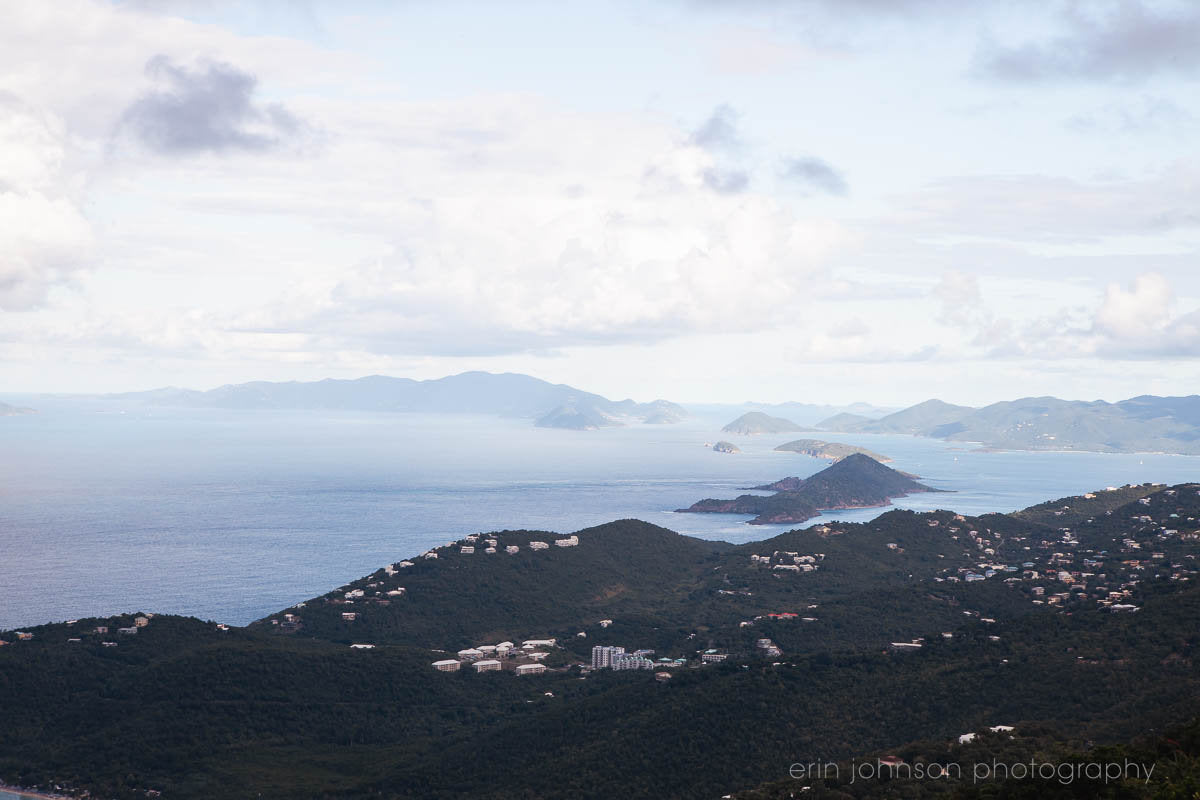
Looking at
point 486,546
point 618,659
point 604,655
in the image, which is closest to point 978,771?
point 618,659

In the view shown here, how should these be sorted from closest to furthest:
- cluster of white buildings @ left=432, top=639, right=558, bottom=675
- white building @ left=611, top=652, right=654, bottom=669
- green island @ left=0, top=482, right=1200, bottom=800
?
1. green island @ left=0, top=482, right=1200, bottom=800
2. cluster of white buildings @ left=432, top=639, right=558, bottom=675
3. white building @ left=611, top=652, right=654, bottom=669

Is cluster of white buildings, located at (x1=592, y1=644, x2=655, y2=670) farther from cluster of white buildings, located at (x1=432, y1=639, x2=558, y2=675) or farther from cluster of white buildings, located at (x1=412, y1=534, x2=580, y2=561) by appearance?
cluster of white buildings, located at (x1=412, y1=534, x2=580, y2=561)

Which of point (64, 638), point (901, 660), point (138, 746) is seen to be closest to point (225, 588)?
point (64, 638)

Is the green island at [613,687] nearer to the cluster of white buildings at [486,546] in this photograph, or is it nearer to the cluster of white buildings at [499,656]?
the cluster of white buildings at [499,656]

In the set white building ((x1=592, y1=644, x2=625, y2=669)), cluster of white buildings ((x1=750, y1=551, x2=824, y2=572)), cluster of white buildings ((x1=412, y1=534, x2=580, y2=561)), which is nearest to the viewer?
white building ((x1=592, y1=644, x2=625, y2=669))

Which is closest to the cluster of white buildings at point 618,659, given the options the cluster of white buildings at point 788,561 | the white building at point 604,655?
the white building at point 604,655

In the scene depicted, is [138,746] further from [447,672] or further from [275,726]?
[447,672]

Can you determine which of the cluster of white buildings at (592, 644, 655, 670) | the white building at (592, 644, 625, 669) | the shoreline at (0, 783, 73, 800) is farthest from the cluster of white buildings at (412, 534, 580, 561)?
the shoreline at (0, 783, 73, 800)

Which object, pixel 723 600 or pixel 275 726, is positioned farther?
pixel 723 600
